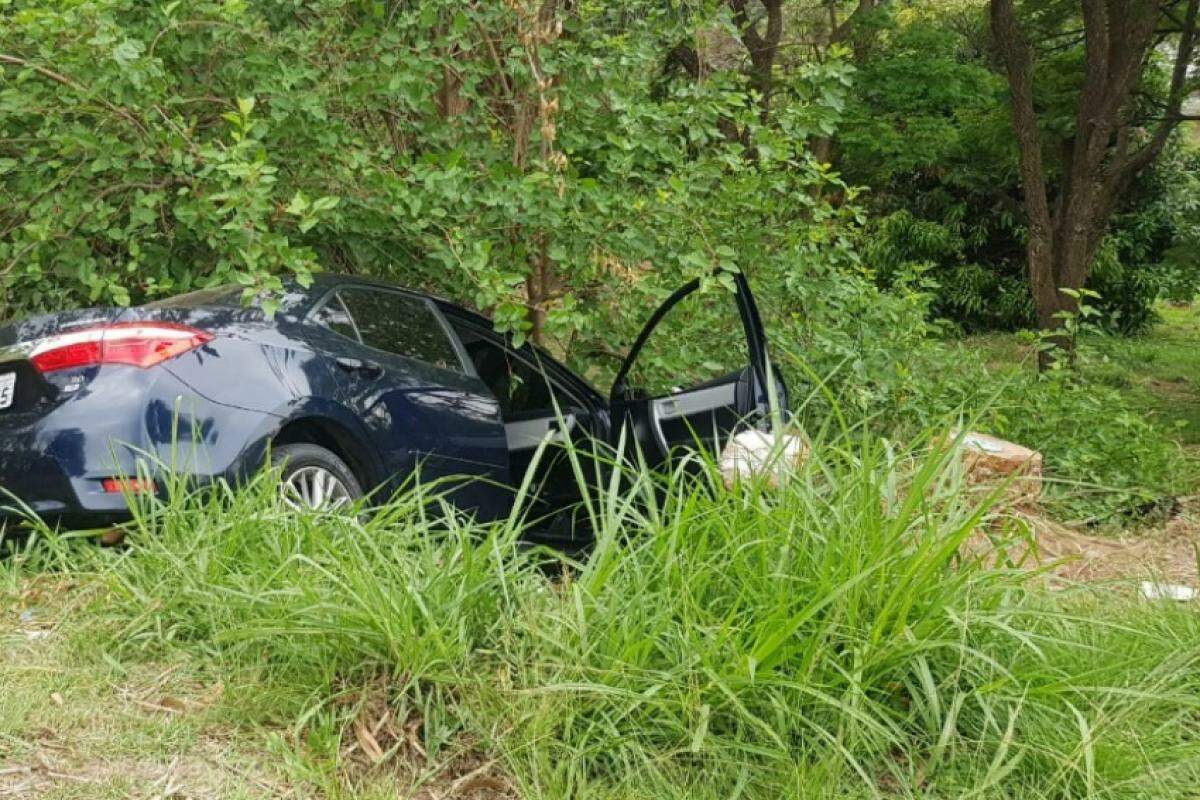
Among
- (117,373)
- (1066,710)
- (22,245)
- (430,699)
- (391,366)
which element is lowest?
(1066,710)

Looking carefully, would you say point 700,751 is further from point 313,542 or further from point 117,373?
point 117,373

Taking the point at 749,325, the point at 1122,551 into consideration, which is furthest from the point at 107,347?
the point at 1122,551

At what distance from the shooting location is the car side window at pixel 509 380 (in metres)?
5.89

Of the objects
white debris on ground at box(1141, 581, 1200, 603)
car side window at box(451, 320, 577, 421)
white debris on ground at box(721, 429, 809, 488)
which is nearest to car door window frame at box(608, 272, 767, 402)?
car side window at box(451, 320, 577, 421)

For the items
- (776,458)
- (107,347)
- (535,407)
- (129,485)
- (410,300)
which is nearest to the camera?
(776,458)

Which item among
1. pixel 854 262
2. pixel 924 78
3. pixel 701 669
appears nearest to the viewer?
pixel 701 669

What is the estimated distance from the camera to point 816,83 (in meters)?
7.01

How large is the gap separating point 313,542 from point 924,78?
12.5m

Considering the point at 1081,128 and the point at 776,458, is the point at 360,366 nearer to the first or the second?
the point at 776,458

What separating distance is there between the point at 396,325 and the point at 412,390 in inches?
14.7

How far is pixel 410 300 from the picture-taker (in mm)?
5523

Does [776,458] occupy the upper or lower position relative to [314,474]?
upper

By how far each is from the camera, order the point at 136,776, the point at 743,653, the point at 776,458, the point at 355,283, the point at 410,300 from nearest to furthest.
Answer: the point at 136,776 < the point at 743,653 < the point at 776,458 < the point at 355,283 < the point at 410,300

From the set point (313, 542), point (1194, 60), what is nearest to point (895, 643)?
point (313, 542)
